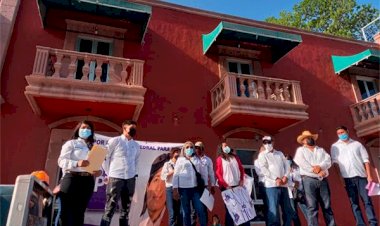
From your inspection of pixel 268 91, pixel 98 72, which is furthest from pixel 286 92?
pixel 98 72

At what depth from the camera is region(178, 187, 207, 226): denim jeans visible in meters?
4.88

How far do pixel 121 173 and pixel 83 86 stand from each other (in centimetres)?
295

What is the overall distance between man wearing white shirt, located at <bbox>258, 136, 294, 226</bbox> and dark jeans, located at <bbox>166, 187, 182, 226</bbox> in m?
1.66

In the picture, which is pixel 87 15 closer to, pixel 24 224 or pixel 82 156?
pixel 82 156

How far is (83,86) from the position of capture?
6672 mm

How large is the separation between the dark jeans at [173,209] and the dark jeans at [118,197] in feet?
3.74

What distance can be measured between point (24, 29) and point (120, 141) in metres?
5.28

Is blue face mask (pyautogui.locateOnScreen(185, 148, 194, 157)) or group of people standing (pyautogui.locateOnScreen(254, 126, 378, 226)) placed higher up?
blue face mask (pyautogui.locateOnScreen(185, 148, 194, 157))

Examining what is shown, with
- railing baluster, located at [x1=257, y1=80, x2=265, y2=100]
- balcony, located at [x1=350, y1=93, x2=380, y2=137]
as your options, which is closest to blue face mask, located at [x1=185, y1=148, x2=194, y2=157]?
railing baluster, located at [x1=257, y1=80, x2=265, y2=100]

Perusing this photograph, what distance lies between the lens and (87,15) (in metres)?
8.41

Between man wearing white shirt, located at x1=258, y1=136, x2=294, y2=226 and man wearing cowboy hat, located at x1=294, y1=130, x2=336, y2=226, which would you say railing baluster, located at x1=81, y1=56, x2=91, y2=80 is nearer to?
man wearing white shirt, located at x1=258, y1=136, x2=294, y2=226

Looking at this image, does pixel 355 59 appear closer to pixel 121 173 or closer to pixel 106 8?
pixel 106 8

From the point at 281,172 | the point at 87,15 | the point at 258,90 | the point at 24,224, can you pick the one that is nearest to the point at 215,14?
the point at 258,90

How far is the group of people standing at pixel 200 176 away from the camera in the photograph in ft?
12.6
